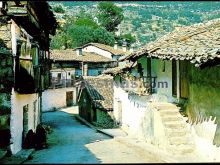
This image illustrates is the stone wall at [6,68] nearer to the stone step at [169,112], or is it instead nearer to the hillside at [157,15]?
the stone step at [169,112]

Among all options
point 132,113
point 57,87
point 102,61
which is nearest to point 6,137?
point 132,113

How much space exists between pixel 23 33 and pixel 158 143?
24.6 ft

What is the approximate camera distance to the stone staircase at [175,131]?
15.5m

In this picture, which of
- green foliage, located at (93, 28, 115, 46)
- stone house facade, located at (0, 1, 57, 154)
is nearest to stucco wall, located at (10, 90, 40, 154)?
stone house facade, located at (0, 1, 57, 154)

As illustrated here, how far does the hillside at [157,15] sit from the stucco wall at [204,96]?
11744 cm

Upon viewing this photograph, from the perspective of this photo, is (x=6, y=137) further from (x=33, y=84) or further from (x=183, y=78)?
(x=183, y=78)

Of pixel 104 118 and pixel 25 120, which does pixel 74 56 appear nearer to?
pixel 104 118

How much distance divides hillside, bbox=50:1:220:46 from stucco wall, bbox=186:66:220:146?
4624 inches

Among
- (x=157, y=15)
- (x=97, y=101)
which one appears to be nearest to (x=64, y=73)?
(x=97, y=101)

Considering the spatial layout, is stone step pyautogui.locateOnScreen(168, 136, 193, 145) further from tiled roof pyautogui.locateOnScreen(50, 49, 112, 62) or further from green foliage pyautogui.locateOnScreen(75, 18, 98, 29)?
green foliage pyautogui.locateOnScreen(75, 18, 98, 29)

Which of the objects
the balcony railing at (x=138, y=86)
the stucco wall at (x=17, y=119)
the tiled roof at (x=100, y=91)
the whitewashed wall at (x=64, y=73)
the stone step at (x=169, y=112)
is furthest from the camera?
the whitewashed wall at (x=64, y=73)

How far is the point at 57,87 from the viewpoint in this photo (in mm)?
56625

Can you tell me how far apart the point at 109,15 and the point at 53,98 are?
45567 millimetres

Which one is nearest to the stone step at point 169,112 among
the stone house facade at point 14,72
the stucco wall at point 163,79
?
the stucco wall at point 163,79
